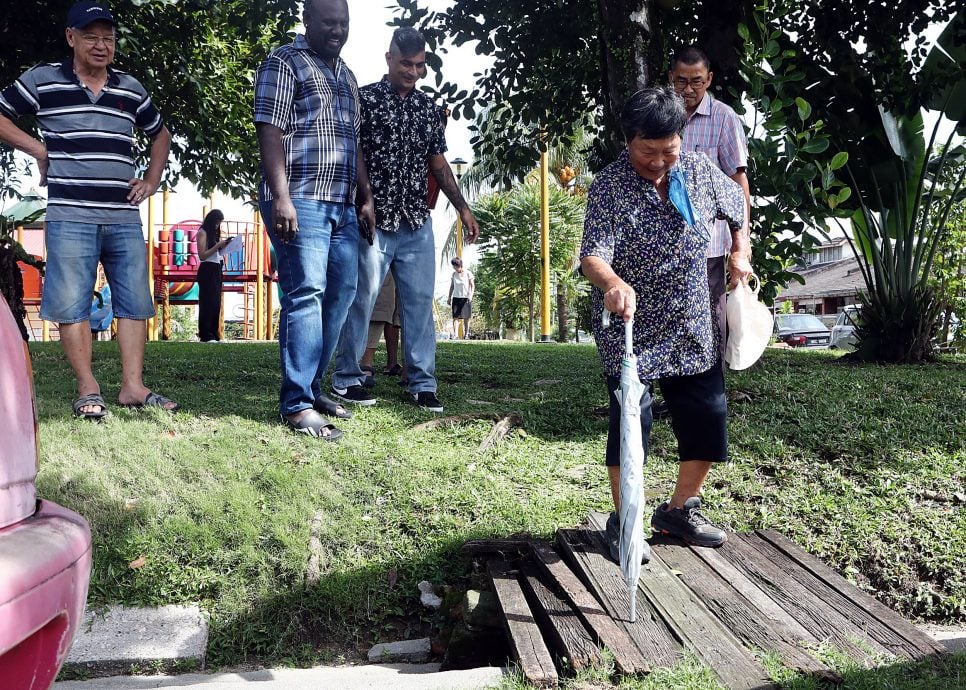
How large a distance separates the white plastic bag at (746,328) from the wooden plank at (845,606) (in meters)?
0.89

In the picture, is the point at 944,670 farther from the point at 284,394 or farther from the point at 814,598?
the point at 284,394

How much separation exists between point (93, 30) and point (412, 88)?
1.86 m

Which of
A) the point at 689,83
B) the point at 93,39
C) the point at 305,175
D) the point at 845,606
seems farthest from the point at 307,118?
the point at 845,606

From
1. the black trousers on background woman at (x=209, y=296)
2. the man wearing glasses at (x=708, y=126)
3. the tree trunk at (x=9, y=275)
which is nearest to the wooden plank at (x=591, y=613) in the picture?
the man wearing glasses at (x=708, y=126)


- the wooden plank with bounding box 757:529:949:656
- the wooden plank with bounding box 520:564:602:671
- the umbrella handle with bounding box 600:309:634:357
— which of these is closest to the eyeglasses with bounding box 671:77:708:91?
the umbrella handle with bounding box 600:309:634:357

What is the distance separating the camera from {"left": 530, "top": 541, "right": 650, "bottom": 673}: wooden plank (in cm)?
286

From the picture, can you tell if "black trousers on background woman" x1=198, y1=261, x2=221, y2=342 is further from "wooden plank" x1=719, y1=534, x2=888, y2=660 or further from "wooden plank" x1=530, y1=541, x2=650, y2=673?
"wooden plank" x1=719, y1=534, x2=888, y2=660

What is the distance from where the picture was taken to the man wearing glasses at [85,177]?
16.0 feet

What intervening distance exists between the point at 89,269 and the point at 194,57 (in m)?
7.59

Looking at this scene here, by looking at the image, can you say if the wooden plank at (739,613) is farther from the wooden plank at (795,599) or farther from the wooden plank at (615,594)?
the wooden plank at (615,594)

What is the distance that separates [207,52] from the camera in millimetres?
12281

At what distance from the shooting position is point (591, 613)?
10.5ft

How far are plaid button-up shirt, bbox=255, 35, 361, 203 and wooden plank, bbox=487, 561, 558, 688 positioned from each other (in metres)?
2.42

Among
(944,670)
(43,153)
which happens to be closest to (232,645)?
(944,670)
